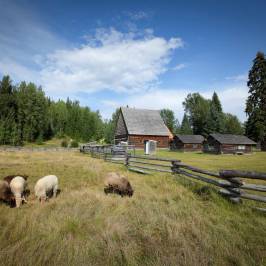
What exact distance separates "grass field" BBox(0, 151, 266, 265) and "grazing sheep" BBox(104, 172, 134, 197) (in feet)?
2.03

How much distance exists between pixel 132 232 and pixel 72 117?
72376 mm

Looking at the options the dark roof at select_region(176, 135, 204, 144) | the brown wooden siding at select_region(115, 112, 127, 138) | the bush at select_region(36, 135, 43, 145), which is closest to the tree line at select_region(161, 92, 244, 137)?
the dark roof at select_region(176, 135, 204, 144)

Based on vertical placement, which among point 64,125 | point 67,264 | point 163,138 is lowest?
point 67,264

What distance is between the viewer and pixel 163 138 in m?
46.2

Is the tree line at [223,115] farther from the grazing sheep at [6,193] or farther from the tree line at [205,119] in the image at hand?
the grazing sheep at [6,193]

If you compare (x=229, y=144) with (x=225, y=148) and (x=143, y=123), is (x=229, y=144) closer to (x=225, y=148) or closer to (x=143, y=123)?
(x=225, y=148)

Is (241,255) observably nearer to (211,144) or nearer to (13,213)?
(13,213)

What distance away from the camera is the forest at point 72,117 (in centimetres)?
4741

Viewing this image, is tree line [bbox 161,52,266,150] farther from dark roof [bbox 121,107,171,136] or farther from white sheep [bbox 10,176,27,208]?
white sheep [bbox 10,176,27,208]

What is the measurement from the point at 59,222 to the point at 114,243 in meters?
1.70

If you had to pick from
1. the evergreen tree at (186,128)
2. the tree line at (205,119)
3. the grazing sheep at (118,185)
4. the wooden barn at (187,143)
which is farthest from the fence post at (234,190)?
the evergreen tree at (186,128)

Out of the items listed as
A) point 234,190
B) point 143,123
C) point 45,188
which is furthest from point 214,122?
point 45,188

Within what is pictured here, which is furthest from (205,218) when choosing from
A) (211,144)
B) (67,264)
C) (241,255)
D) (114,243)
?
(211,144)

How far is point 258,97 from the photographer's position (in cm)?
4719
